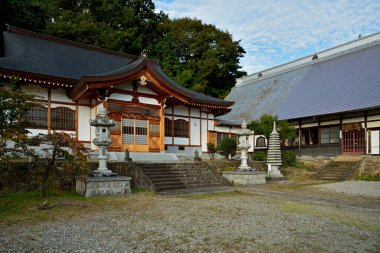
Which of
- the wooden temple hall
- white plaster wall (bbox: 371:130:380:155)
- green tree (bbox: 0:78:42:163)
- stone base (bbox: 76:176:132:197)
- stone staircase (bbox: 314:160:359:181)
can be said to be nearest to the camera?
green tree (bbox: 0:78:42:163)

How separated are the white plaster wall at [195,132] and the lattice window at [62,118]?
8146 mm

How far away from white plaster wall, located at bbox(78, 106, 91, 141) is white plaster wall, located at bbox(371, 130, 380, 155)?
59.4ft

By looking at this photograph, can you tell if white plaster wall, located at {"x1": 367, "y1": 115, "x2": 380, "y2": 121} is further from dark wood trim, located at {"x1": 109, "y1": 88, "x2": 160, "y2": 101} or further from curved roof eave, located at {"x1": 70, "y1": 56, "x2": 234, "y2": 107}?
dark wood trim, located at {"x1": 109, "y1": 88, "x2": 160, "y2": 101}

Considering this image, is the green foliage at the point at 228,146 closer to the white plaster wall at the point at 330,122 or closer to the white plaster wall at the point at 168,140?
the white plaster wall at the point at 168,140

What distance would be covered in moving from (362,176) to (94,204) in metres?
15.9

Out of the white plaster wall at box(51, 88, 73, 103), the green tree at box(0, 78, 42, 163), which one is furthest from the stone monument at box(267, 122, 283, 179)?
the green tree at box(0, 78, 42, 163)

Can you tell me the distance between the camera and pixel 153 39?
131 ft

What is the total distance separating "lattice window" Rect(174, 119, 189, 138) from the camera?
2131cm


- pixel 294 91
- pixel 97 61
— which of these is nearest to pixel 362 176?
pixel 294 91

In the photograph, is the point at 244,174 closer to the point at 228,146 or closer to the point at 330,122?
the point at 228,146

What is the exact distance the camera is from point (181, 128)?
21.6 metres

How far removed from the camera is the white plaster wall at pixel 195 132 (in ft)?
72.4

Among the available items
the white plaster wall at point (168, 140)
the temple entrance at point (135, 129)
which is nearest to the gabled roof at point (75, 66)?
the temple entrance at point (135, 129)

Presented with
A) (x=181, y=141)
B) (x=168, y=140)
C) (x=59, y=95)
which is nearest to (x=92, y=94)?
(x=59, y=95)
